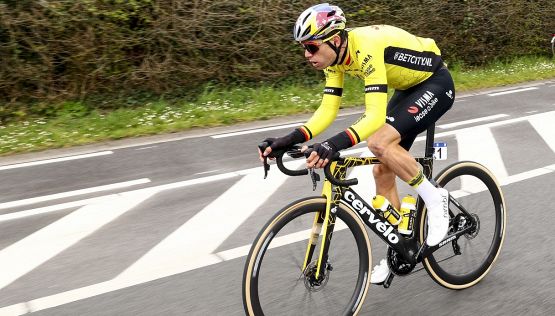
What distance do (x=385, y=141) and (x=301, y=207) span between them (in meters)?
0.75

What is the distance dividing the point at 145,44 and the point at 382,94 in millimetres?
8208

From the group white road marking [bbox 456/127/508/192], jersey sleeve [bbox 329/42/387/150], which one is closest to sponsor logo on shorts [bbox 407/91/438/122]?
jersey sleeve [bbox 329/42/387/150]

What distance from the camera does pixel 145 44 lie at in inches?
423

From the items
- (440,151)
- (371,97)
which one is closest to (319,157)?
(371,97)

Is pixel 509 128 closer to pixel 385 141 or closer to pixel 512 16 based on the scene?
pixel 385 141

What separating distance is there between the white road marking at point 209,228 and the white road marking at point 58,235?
0.77 m

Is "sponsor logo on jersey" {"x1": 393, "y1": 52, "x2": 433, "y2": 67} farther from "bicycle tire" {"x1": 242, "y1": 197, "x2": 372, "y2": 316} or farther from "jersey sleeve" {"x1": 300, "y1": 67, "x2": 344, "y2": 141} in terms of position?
"bicycle tire" {"x1": 242, "y1": 197, "x2": 372, "y2": 316}

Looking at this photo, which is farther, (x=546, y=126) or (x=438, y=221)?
(x=546, y=126)

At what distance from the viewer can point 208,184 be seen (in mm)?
6480

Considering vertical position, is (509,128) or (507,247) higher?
(507,247)

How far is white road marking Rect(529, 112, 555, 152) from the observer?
26.8ft

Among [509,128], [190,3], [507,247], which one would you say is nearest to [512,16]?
[509,128]

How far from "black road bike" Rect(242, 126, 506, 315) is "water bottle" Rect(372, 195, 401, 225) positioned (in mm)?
96

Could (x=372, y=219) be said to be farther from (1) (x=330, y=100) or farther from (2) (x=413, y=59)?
(2) (x=413, y=59)
